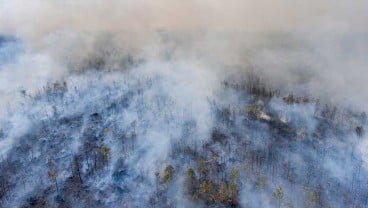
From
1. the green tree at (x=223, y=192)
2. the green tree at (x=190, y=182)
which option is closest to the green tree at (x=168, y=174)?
the green tree at (x=190, y=182)

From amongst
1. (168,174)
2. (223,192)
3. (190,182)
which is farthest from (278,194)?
(168,174)

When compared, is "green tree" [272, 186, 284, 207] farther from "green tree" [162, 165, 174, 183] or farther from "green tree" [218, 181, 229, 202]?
"green tree" [162, 165, 174, 183]

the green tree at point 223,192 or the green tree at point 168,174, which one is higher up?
the green tree at point 168,174

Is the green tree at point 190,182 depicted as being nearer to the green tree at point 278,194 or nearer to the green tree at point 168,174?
the green tree at point 168,174

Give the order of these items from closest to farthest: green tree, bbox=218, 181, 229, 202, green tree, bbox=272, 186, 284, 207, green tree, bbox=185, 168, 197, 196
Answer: green tree, bbox=272, 186, 284, 207
green tree, bbox=218, 181, 229, 202
green tree, bbox=185, 168, 197, 196

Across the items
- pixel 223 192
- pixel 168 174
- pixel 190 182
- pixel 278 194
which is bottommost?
pixel 278 194

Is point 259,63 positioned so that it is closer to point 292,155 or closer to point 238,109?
point 238,109

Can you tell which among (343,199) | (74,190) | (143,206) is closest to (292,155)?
(343,199)

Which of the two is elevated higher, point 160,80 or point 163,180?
point 160,80

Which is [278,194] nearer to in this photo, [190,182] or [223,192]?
[223,192]

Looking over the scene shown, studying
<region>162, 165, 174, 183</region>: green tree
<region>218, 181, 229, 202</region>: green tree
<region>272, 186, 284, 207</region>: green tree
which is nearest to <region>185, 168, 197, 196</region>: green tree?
<region>162, 165, 174, 183</region>: green tree

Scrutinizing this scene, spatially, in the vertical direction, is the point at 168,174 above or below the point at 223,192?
above
